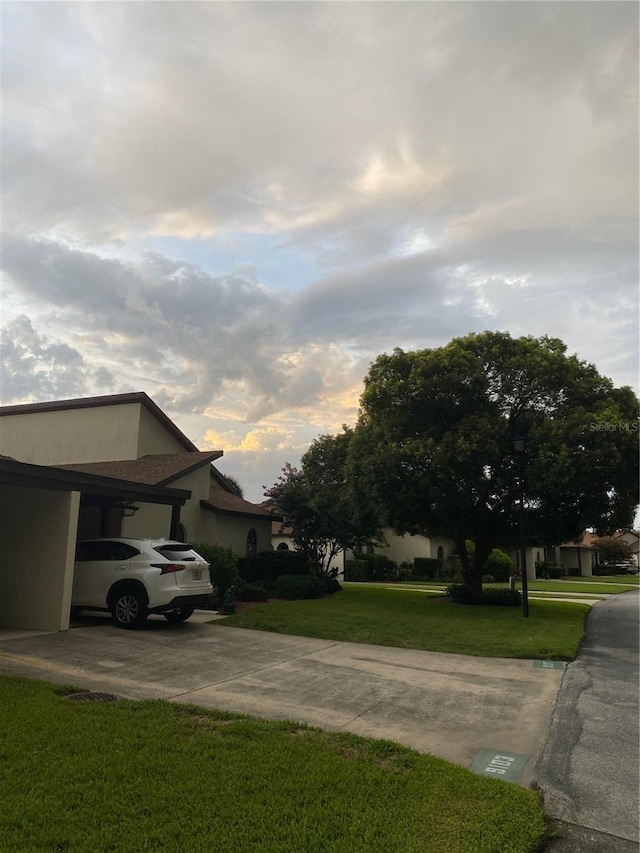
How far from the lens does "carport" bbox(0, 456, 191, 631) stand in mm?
10836

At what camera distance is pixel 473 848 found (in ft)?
11.8

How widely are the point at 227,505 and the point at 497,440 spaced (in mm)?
9938

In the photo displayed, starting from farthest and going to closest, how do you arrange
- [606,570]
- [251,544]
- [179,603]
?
[606,570] < [251,544] < [179,603]

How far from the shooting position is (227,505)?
72.8ft

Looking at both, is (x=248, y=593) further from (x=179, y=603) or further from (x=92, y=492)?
(x=92, y=492)

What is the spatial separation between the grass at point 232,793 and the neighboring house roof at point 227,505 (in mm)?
15136

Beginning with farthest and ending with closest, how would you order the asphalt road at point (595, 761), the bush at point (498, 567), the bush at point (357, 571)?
the bush at point (498, 567)
the bush at point (357, 571)
the asphalt road at point (595, 761)

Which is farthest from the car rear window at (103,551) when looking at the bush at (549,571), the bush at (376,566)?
the bush at (549,571)

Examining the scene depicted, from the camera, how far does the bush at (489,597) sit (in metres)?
20.3

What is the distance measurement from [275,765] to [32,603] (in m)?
8.02

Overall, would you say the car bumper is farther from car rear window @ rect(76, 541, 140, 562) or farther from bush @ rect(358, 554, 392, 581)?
bush @ rect(358, 554, 392, 581)

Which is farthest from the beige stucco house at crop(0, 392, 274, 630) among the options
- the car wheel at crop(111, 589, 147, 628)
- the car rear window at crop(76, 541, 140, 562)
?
the car wheel at crop(111, 589, 147, 628)

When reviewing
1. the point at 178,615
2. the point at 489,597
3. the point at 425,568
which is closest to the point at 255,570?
the point at 489,597

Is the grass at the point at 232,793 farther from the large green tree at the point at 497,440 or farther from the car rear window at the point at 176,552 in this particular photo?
the large green tree at the point at 497,440
